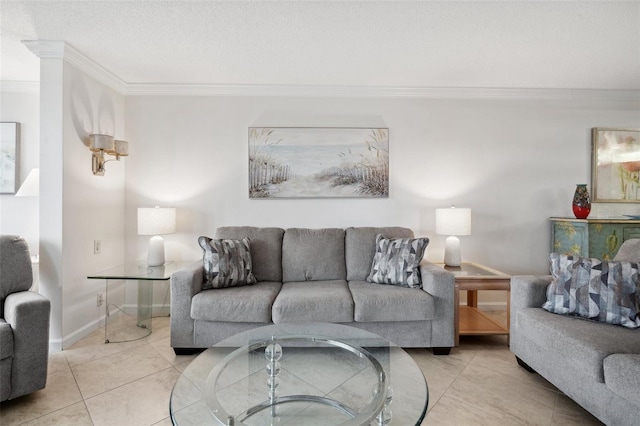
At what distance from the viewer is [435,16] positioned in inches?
79.3

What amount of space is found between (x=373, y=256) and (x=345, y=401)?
1594 millimetres

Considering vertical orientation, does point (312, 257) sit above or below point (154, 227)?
below

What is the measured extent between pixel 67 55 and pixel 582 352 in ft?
12.7

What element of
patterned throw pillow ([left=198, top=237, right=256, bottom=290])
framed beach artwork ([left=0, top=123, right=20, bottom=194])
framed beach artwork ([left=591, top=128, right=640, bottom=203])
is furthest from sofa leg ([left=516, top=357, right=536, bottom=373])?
framed beach artwork ([left=0, top=123, right=20, bottom=194])

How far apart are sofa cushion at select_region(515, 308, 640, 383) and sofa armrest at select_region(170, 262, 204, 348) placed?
2.24m

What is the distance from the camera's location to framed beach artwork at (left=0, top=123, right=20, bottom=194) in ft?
10.0

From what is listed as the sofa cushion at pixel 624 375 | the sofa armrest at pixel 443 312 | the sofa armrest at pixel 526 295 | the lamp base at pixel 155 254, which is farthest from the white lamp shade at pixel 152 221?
the sofa cushion at pixel 624 375

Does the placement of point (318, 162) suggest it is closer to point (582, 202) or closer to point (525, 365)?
point (525, 365)

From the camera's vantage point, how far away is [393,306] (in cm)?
221

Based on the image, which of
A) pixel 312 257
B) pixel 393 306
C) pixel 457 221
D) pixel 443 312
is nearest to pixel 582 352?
pixel 443 312

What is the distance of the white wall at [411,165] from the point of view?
3.18 meters

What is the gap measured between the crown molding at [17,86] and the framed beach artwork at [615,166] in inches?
226

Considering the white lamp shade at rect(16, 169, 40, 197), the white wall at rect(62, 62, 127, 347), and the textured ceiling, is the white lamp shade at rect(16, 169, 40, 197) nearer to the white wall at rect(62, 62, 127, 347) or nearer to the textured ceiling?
the white wall at rect(62, 62, 127, 347)

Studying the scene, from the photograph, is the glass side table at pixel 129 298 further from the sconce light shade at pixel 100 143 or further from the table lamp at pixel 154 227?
the sconce light shade at pixel 100 143
